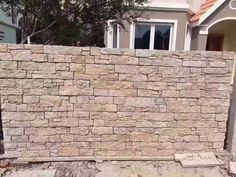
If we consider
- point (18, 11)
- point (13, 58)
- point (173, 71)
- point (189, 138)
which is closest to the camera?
point (13, 58)

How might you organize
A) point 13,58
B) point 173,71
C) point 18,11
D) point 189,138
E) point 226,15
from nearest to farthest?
point 13,58
point 173,71
point 189,138
point 18,11
point 226,15

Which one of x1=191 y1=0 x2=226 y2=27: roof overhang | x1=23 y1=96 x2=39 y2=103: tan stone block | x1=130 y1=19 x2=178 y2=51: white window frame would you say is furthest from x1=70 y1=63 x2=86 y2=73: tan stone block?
x1=191 y1=0 x2=226 y2=27: roof overhang

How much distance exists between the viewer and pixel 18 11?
4.90 metres

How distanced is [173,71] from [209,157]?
1494mm

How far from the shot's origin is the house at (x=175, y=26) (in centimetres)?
803

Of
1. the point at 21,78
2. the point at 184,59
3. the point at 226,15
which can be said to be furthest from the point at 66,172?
the point at 226,15

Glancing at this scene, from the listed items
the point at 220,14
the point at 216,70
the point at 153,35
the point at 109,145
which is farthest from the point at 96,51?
the point at 220,14

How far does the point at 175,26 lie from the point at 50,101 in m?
6.15

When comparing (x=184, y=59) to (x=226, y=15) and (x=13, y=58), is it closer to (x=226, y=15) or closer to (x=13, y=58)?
(x=13, y=58)

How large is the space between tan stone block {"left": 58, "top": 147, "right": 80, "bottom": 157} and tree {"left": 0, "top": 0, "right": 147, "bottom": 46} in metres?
2.62

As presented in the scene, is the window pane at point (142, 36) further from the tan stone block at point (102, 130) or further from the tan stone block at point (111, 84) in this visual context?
the tan stone block at point (102, 130)

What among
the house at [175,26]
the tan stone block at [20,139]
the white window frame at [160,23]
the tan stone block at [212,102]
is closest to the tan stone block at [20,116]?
the tan stone block at [20,139]

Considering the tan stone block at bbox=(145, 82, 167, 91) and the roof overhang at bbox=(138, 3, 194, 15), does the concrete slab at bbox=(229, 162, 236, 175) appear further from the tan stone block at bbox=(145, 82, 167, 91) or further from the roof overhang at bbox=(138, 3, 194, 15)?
the roof overhang at bbox=(138, 3, 194, 15)

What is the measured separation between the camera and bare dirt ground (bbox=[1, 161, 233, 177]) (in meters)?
3.40
